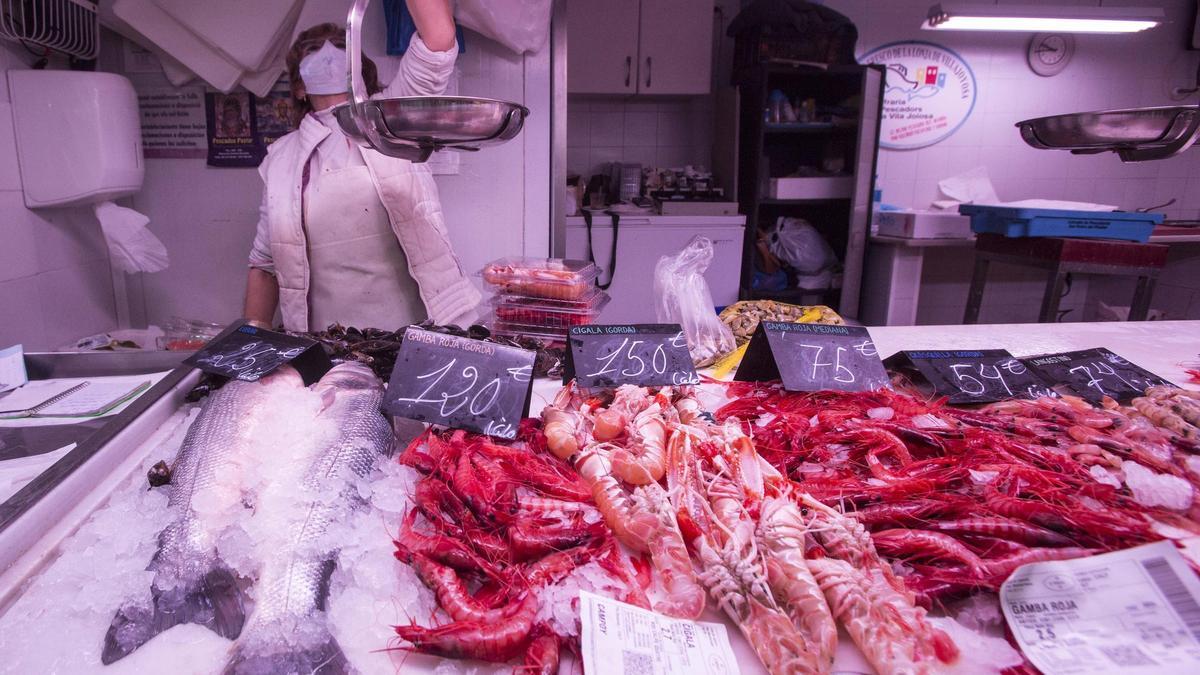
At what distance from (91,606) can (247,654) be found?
299 mm

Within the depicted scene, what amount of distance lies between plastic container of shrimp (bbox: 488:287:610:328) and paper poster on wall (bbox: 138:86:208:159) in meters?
2.56

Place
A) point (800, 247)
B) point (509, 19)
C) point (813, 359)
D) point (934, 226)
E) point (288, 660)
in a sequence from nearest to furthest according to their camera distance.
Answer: point (288, 660) < point (813, 359) < point (509, 19) < point (934, 226) < point (800, 247)

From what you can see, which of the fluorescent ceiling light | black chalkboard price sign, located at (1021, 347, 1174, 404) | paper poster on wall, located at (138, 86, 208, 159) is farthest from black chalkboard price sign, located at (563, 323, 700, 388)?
the fluorescent ceiling light

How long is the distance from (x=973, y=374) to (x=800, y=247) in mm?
4050

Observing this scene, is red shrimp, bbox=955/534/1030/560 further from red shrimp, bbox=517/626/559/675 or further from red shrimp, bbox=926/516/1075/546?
red shrimp, bbox=517/626/559/675

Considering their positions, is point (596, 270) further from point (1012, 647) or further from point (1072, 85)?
point (1072, 85)

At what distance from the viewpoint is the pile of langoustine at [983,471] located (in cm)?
100

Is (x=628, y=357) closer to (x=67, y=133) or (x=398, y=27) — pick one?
(x=398, y=27)

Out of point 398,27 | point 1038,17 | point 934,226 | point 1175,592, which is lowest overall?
point 1175,592

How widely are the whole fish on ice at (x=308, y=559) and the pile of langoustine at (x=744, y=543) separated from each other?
0.38 m

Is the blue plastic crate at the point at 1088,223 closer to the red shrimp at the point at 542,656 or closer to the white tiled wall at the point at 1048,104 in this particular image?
the white tiled wall at the point at 1048,104

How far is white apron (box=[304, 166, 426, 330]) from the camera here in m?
2.78

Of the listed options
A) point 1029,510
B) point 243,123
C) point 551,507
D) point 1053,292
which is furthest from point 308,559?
point 1053,292

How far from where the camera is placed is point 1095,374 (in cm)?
176
